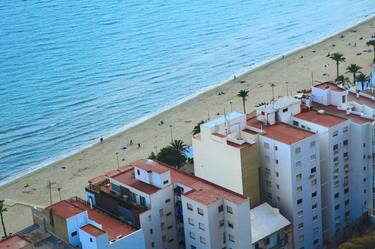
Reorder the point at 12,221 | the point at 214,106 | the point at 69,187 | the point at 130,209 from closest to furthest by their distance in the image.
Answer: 1. the point at 130,209
2. the point at 12,221
3. the point at 69,187
4. the point at 214,106

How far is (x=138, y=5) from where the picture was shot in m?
179

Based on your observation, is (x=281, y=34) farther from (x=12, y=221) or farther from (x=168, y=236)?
(x=168, y=236)

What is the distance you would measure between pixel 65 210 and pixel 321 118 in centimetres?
2179

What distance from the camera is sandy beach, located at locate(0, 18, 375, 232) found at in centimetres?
7719

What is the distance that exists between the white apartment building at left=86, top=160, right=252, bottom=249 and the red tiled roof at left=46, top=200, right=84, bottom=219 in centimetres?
351

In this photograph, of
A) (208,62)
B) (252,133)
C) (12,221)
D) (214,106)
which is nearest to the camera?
(252,133)

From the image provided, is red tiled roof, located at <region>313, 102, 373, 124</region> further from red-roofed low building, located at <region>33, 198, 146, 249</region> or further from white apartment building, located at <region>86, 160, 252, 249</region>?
red-roofed low building, located at <region>33, 198, 146, 249</region>

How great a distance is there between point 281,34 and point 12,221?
3343 inches

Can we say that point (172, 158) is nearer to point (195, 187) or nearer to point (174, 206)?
point (174, 206)

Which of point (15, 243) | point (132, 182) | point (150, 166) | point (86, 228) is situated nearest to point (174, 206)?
point (150, 166)

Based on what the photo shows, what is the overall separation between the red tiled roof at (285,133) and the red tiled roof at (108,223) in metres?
13.5

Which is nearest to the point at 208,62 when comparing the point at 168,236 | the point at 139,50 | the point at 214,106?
the point at 139,50

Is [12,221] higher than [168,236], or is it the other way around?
[168,236]

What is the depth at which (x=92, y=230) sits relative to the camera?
4653cm
